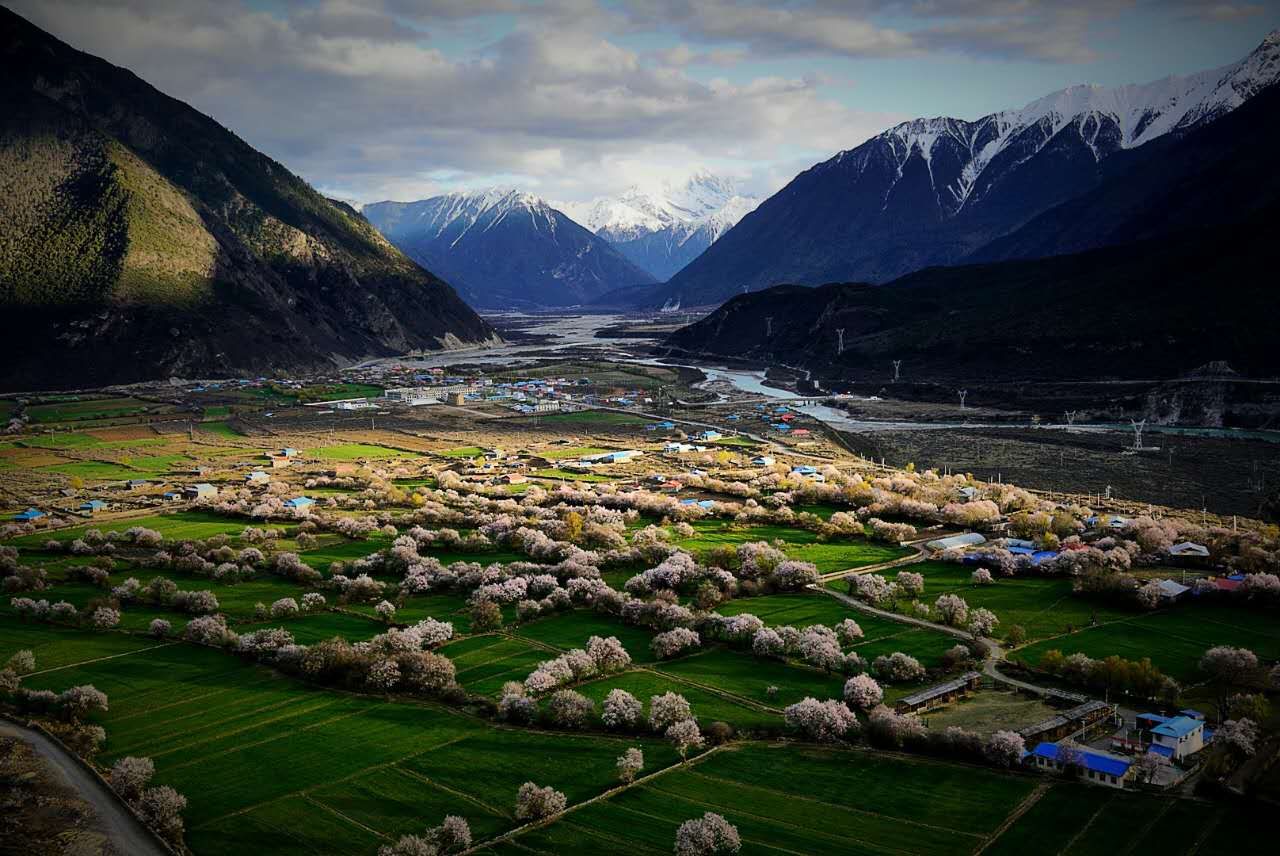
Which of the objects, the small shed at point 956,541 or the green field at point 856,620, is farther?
the small shed at point 956,541

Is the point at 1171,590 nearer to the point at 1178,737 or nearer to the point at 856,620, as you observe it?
the point at 856,620

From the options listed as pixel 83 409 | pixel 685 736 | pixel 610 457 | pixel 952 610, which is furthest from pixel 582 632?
pixel 83 409

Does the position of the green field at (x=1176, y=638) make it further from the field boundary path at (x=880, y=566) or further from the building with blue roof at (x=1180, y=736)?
the field boundary path at (x=880, y=566)

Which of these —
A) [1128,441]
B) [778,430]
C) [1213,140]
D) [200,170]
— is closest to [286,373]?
[200,170]

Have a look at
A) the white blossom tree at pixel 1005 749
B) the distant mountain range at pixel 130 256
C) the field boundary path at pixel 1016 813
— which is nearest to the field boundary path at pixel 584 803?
the white blossom tree at pixel 1005 749

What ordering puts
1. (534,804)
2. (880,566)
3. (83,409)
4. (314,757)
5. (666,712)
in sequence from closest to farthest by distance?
(534,804)
(314,757)
(666,712)
(880,566)
(83,409)

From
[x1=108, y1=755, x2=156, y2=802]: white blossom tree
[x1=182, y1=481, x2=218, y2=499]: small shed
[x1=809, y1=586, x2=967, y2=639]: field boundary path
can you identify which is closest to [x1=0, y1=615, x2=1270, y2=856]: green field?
[x1=108, y1=755, x2=156, y2=802]: white blossom tree
